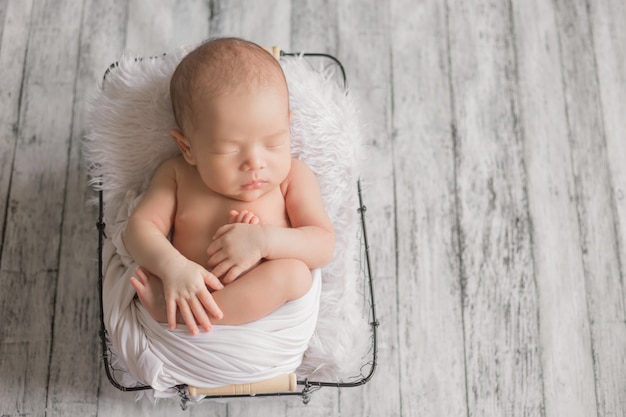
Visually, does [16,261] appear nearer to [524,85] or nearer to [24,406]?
[24,406]

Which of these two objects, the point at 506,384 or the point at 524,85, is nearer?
the point at 506,384

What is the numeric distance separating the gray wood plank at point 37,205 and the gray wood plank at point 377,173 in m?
0.71

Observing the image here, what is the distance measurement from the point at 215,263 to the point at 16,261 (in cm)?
63

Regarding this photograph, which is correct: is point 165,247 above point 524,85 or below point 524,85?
below

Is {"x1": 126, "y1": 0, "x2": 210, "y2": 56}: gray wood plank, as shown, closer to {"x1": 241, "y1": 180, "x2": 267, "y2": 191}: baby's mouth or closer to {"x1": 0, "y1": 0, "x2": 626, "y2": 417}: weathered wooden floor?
{"x1": 0, "y1": 0, "x2": 626, "y2": 417}: weathered wooden floor

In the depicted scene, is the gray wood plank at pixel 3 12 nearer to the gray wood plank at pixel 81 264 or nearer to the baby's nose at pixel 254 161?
the gray wood plank at pixel 81 264

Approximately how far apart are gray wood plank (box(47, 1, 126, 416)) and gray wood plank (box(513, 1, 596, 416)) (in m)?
1.07

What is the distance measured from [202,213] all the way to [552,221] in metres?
0.92

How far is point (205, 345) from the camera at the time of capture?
44.9 inches

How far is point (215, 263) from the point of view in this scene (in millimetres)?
1172

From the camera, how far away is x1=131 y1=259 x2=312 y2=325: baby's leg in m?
1.15

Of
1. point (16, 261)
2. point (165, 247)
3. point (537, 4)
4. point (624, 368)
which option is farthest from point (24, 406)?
point (537, 4)

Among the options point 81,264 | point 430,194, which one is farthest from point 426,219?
point 81,264

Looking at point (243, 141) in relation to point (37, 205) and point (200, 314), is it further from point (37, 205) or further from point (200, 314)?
point (37, 205)
